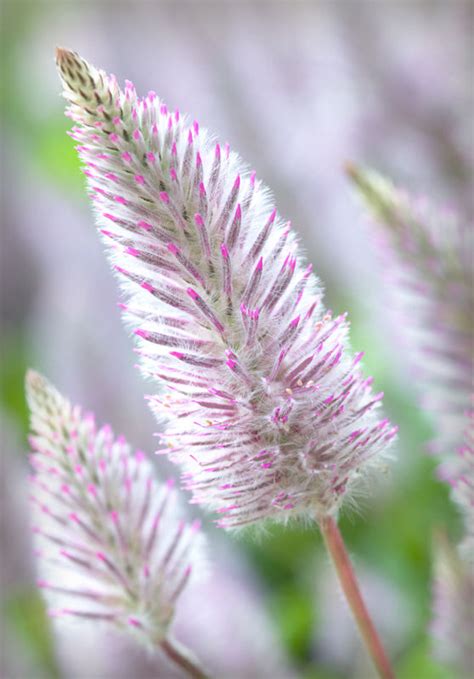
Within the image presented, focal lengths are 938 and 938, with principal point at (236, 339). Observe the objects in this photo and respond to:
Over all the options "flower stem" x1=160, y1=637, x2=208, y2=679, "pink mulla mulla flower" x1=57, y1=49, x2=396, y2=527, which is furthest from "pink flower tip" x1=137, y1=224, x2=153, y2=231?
"flower stem" x1=160, y1=637, x2=208, y2=679

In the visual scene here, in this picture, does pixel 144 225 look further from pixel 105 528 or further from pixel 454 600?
pixel 454 600

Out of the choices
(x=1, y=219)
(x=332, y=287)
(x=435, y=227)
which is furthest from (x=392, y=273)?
(x=1, y=219)

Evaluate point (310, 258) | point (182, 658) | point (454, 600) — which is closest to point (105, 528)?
point (182, 658)

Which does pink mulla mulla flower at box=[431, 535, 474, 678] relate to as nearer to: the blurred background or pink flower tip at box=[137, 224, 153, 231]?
the blurred background

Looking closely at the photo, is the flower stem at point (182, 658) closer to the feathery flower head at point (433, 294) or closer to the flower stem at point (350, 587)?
the flower stem at point (350, 587)

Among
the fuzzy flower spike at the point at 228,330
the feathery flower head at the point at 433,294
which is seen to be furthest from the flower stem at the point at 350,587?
the feathery flower head at the point at 433,294
